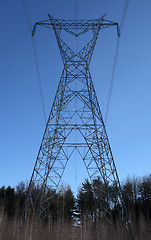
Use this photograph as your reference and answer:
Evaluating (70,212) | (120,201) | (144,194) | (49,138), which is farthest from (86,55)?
(70,212)

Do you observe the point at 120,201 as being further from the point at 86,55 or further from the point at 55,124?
the point at 86,55

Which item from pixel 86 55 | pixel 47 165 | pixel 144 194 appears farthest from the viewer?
pixel 144 194

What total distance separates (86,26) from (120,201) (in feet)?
39.8

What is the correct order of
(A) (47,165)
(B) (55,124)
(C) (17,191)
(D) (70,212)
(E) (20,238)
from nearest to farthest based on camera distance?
(E) (20,238), (A) (47,165), (B) (55,124), (D) (70,212), (C) (17,191)

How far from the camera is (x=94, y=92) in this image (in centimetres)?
1492

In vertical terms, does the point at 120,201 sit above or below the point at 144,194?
below

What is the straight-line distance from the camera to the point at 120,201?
12.5 m

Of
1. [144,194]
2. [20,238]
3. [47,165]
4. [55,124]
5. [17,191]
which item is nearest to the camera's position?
[20,238]

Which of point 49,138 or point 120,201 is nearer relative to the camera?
point 120,201

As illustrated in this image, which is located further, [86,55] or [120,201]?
[86,55]

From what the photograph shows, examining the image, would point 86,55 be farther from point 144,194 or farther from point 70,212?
point 70,212

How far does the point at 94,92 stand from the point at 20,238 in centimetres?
993

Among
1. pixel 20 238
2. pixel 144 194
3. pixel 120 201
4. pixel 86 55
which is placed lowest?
pixel 20 238

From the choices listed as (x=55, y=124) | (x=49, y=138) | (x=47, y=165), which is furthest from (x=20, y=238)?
(x=55, y=124)
